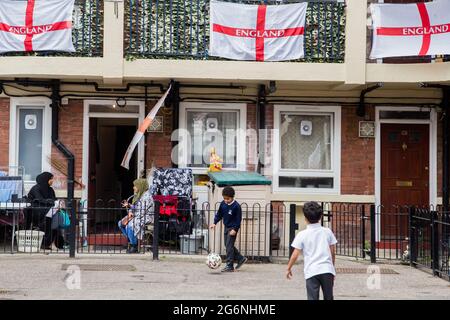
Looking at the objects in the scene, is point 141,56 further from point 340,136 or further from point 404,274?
point 404,274

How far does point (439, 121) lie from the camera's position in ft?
56.7

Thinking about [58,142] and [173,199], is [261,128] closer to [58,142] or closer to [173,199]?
[173,199]

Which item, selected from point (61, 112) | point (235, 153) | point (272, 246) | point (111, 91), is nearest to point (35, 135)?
point (61, 112)

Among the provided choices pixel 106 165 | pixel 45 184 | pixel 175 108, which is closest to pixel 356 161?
pixel 175 108

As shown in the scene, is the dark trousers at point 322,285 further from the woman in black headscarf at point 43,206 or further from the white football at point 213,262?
the woman in black headscarf at point 43,206

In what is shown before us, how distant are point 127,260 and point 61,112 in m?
4.28

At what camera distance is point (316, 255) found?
8.52 metres

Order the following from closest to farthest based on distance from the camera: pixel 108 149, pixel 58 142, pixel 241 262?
pixel 241 262 → pixel 58 142 → pixel 108 149

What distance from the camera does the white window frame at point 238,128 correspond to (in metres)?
17.1

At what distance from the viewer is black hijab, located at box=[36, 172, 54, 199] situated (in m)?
15.8

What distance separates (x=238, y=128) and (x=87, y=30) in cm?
380

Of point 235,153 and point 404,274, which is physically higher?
point 235,153

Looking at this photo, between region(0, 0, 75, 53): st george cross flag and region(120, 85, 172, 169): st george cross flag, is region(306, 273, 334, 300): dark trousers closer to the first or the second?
region(120, 85, 172, 169): st george cross flag

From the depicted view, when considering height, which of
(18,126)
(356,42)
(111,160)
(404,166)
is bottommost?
(404,166)
